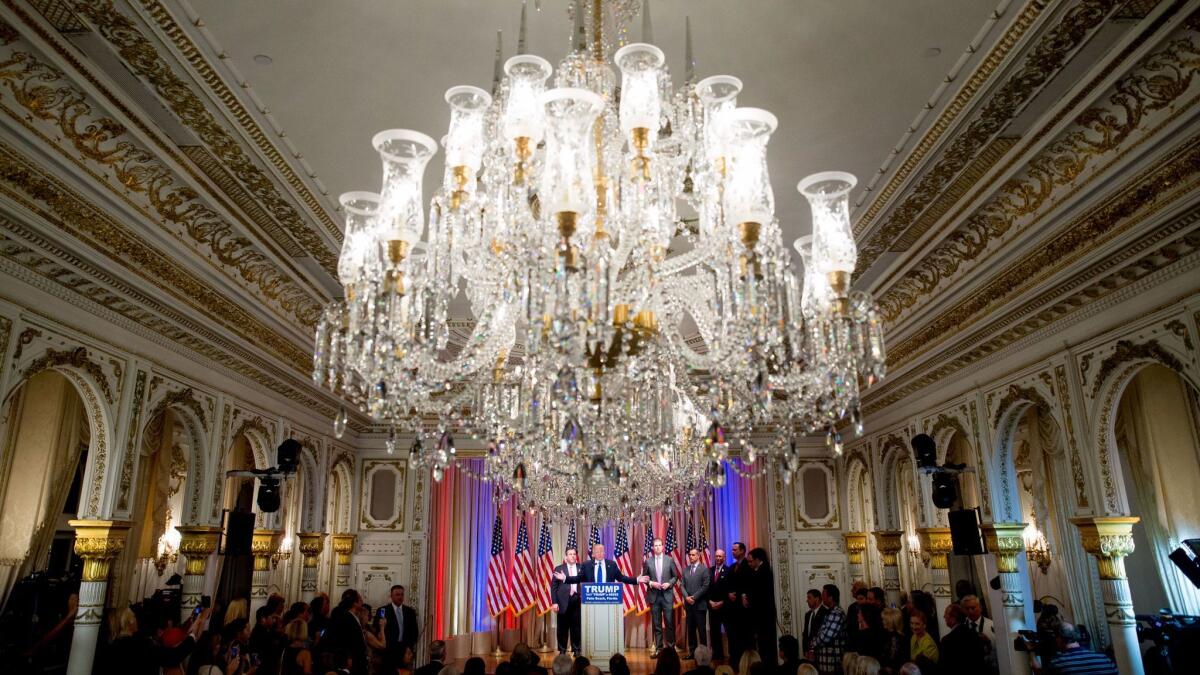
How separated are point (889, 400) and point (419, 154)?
26.1 ft

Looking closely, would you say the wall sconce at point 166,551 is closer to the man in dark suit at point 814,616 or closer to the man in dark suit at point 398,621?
the man in dark suit at point 398,621

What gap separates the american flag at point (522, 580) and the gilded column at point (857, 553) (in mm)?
4966

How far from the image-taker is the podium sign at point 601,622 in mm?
10281

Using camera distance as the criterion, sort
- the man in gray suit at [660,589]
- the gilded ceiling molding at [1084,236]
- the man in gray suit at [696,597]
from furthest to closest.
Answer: the man in gray suit at [660,589], the man in gray suit at [696,597], the gilded ceiling molding at [1084,236]

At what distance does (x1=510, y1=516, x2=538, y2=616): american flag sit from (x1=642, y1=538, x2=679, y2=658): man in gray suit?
6.07ft

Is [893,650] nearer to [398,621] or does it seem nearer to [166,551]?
[398,621]

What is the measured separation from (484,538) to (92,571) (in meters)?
7.18

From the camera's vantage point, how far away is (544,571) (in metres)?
12.5

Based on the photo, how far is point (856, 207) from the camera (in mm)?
6328

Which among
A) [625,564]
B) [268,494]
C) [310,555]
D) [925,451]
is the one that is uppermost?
[925,451]

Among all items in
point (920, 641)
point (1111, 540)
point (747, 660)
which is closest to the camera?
point (747, 660)

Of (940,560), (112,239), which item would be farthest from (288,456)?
(940,560)

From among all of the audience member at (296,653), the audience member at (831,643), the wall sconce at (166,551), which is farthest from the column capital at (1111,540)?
the wall sconce at (166,551)

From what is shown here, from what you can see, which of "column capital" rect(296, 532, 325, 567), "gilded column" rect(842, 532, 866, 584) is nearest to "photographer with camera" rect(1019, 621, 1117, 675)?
"gilded column" rect(842, 532, 866, 584)
